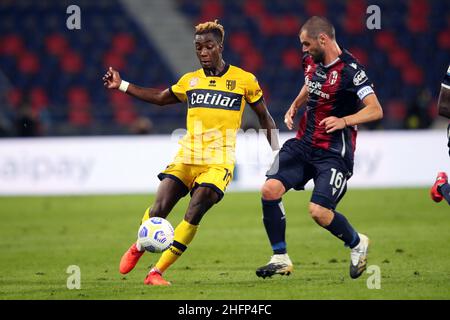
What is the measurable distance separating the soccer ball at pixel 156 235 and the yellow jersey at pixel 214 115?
806 mm

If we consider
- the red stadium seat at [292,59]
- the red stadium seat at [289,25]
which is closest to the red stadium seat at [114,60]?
the red stadium seat at [292,59]

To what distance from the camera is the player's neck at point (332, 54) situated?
8102 millimetres

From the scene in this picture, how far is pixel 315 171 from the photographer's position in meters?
8.42

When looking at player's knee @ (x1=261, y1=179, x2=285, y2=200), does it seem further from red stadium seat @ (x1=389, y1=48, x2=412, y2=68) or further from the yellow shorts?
red stadium seat @ (x1=389, y1=48, x2=412, y2=68)

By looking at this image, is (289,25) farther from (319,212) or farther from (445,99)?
(319,212)

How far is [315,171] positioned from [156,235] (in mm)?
1678

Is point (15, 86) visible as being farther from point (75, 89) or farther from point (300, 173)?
point (300, 173)

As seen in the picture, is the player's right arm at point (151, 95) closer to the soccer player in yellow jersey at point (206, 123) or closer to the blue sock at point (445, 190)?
the soccer player in yellow jersey at point (206, 123)

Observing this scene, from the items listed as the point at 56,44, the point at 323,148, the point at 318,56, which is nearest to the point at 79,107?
the point at 56,44

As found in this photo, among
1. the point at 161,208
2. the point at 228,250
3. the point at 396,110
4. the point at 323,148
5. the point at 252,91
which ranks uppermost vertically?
the point at 396,110

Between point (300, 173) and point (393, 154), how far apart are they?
1143 cm

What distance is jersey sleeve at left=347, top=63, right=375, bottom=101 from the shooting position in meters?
7.87

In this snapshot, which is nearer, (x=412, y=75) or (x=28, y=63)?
(x=28, y=63)
